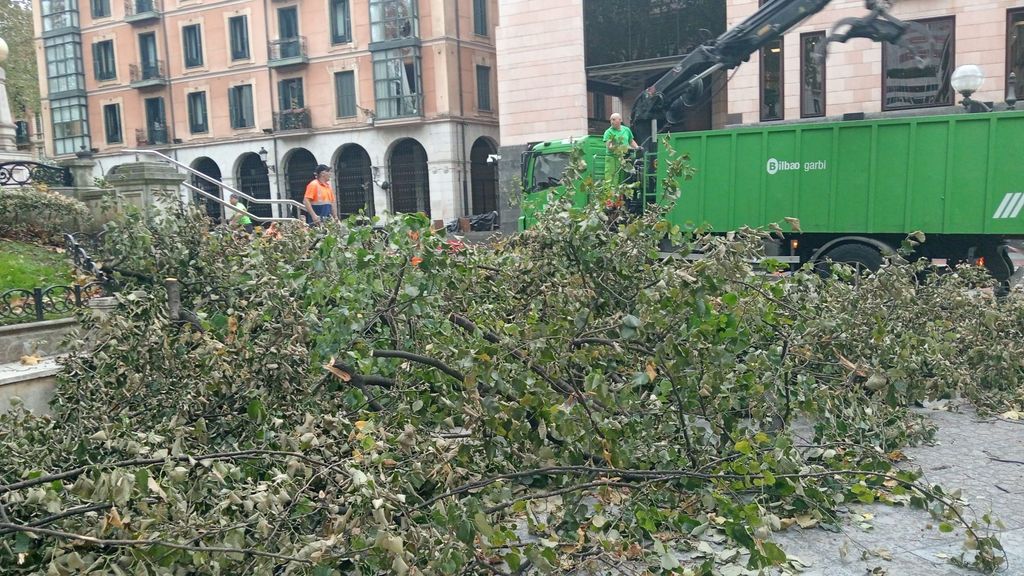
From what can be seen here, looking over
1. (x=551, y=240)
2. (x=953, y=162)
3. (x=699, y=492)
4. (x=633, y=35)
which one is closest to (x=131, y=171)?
(x=551, y=240)

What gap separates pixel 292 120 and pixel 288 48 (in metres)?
3.21

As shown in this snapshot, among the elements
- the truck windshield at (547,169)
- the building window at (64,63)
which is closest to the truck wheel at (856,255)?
the truck windshield at (547,169)

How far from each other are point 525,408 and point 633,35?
2403 cm

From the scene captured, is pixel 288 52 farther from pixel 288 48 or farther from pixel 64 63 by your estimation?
pixel 64 63

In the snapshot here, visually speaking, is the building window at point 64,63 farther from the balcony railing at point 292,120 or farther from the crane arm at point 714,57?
the crane arm at point 714,57

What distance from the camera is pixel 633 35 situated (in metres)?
26.2

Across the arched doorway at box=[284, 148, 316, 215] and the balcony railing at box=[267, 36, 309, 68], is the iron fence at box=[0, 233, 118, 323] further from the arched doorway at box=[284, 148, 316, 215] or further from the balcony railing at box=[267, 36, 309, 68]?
the arched doorway at box=[284, 148, 316, 215]

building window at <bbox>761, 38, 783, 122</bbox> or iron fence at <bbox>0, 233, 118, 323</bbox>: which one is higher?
building window at <bbox>761, 38, 783, 122</bbox>

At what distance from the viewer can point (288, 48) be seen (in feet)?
126

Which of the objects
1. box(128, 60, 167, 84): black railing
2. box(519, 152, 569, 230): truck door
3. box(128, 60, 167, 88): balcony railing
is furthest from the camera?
box(128, 60, 167, 84): black railing

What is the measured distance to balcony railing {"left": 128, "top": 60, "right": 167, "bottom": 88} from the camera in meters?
41.7

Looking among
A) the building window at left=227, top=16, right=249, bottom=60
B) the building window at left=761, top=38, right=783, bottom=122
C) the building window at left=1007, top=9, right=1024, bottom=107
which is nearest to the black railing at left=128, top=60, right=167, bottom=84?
the building window at left=227, top=16, right=249, bottom=60

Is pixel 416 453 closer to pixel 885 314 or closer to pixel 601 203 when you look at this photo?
pixel 601 203

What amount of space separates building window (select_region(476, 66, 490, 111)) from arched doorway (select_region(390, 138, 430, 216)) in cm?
322
